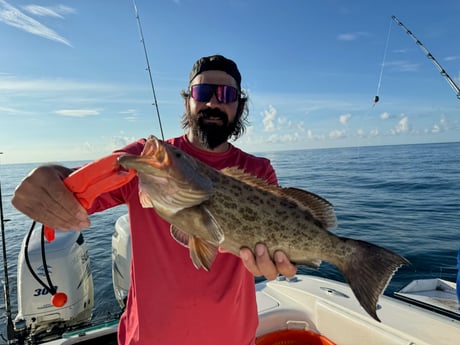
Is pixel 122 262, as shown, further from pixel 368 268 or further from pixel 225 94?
pixel 368 268

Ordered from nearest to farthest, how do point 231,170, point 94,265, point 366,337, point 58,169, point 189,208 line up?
point 58,169, point 189,208, point 231,170, point 366,337, point 94,265

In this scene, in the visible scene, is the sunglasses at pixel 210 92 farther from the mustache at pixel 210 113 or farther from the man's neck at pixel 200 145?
the man's neck at pixel 200 145

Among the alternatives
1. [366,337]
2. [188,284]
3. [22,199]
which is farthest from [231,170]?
[366,337]

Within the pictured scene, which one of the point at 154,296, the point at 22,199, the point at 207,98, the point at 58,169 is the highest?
the point at 207,98

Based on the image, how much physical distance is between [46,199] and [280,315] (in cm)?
429

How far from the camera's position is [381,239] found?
12109mm

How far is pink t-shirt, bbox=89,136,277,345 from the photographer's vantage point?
2.38m

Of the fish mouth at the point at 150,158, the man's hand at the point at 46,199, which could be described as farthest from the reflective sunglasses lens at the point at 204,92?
the man's hand at the point at 46,199

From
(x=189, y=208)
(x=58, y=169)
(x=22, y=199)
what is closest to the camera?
(x=22, y=199)

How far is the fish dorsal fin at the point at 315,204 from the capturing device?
7.86 ft

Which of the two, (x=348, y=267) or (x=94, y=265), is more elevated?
(x=348, y=267)

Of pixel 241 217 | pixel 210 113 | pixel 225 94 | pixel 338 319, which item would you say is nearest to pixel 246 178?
pixel 241 217

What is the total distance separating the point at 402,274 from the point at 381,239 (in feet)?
9.43

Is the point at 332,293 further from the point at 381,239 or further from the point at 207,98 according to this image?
the point at 381,239
